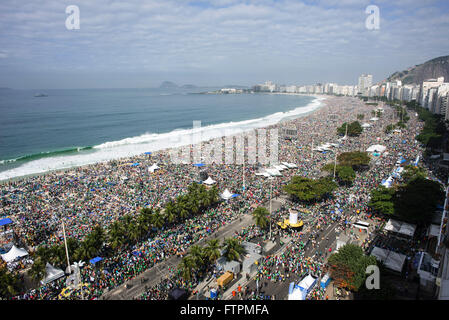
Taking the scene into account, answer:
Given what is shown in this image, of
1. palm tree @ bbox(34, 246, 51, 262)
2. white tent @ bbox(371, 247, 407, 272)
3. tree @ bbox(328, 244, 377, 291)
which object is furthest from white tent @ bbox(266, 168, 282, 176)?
palm tree @ bbox(34, 246, 51, 262)

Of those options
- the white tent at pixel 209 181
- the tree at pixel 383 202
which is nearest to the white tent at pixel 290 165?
the white tent at pixel 209 181

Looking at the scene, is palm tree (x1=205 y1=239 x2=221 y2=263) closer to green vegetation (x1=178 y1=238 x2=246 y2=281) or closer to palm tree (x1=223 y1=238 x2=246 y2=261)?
A: green vegetation (x1=178 y1=238 x2=246 y2=281)

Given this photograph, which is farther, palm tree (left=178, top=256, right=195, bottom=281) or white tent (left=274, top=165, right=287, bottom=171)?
white tent (left=274, top=165, right=287, bottom=171)

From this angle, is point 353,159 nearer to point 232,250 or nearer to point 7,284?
point 232,250

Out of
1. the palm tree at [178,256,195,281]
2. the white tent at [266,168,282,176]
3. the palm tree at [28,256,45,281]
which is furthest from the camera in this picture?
the white tent at [266,168,282,176]

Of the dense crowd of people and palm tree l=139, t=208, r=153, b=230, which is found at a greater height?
palm tree l=139, t=208, r=153, b=230

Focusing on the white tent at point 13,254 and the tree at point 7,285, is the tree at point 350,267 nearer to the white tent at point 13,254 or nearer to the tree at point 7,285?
the tree at point 7,285
